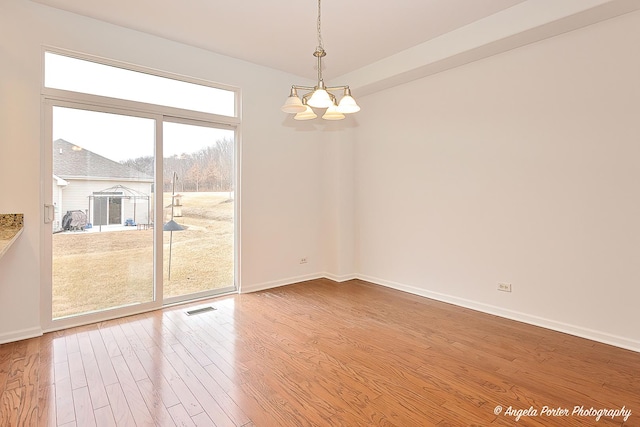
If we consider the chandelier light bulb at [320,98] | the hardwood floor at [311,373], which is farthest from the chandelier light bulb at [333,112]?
the hardwood floor at [311,373]

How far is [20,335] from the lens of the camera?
3.07 metres

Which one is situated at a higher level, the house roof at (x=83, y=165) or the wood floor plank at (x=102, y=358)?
the house roof at (x=83, y=165)

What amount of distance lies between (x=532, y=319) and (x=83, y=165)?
4946 mm

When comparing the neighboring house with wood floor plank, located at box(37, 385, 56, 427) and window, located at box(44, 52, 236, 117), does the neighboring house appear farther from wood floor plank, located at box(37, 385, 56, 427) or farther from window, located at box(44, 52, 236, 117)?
wood floor plank, located at box(37, 385, 56, 427)

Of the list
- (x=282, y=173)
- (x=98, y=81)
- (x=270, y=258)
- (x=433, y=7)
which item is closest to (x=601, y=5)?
(x=433, y=7)

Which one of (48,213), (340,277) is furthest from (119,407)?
(340,277)

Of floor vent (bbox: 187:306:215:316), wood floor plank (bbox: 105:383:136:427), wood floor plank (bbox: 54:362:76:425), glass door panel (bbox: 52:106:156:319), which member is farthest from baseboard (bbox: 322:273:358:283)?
wood floor plank (bbox: 54:362:76:425)

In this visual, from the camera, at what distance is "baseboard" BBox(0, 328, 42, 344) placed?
3.00m

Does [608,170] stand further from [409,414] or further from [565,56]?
[409,414]

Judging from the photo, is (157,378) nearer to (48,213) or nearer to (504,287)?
(48,213)

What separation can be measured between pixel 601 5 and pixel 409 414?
347cm

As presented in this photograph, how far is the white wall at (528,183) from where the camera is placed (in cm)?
294

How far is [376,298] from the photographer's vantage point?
436cm

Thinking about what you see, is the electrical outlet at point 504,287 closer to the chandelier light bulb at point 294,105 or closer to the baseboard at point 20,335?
the chandelier light bulb at point 294,105
